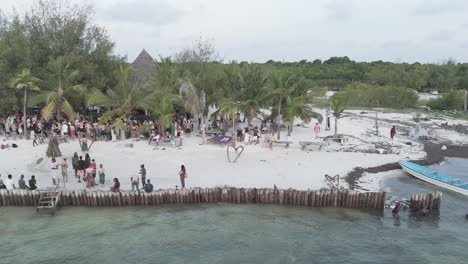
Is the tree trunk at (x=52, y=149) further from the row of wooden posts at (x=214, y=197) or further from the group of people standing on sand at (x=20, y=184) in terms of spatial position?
the row of wooden posts at (x=214, y=197)

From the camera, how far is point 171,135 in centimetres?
2691

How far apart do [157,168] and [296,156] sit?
8233 millimetres

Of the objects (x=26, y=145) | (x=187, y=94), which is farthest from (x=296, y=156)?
(x=26, y=145)

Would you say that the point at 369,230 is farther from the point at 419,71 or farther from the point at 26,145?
the point at 419,71

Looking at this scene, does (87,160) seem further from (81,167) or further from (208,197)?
(208,197)

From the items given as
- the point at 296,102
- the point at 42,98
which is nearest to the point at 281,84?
the point at 296,102

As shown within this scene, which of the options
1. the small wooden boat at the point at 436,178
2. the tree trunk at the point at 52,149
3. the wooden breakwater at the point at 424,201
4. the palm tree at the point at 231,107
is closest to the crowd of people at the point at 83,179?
the tree trunk at the point at 52,149

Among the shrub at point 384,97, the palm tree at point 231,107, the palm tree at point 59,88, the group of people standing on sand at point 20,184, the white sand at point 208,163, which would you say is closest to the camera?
the group of people standing on sand at point 20,184

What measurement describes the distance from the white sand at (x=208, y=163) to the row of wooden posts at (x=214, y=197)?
119 cm

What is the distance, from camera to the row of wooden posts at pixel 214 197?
695 inches

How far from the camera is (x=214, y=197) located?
18203 millimetres

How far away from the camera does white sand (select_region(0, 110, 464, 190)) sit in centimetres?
2002

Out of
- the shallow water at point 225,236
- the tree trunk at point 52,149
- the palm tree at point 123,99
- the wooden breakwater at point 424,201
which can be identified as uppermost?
the palm tree at point 123,99

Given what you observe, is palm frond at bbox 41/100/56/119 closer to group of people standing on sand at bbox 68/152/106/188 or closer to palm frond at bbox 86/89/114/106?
palm frond at bbox 86/89/114/106
